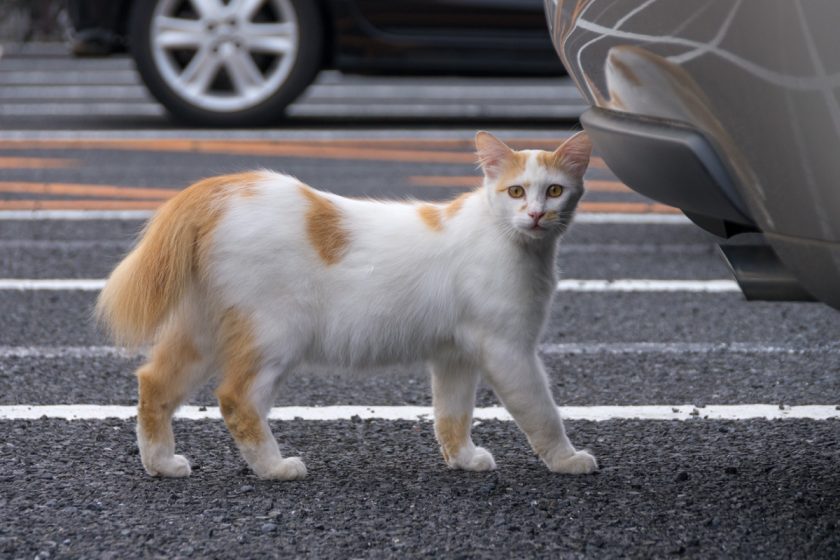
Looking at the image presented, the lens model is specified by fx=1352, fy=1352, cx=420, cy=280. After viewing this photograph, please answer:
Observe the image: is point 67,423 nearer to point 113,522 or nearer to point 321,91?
point 113,522

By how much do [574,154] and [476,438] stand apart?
0.77 metres

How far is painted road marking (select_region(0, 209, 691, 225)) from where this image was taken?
6164 millimetres

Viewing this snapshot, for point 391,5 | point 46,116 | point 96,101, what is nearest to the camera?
point 391,5

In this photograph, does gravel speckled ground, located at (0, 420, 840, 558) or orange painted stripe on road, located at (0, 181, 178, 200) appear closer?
gravel speckled ground, located at (0, 420, 840, 558)

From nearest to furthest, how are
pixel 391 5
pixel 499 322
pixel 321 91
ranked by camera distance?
pixel 499 322
pixel 391 5
pixel 321 91

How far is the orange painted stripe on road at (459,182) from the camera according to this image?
687 centimetres

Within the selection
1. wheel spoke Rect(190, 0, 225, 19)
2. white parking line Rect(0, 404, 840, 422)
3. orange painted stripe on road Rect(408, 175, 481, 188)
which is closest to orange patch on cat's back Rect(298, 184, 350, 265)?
white parking line Rect(0, 404, 840, 422)

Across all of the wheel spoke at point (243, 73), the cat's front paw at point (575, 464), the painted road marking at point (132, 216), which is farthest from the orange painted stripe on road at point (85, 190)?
the cat's front paw at point (575, 464)

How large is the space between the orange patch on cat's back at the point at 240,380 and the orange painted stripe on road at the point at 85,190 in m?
3.72

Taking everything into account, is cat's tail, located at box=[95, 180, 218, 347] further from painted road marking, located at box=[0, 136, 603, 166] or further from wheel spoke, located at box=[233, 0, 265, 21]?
wheel spoke, located at box=[233, 0, 265, 21]

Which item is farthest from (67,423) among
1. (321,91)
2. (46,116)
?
(321,91)

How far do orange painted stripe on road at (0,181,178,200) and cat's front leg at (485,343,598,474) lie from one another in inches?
153

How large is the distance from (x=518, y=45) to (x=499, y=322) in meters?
5.57

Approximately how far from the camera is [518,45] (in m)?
8.29
